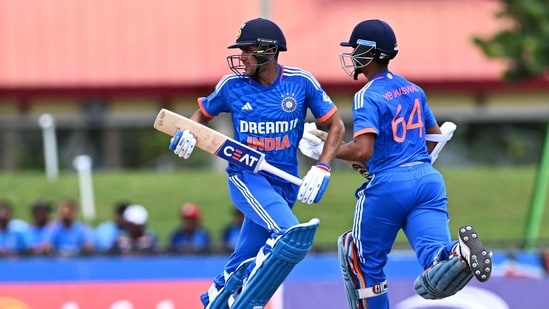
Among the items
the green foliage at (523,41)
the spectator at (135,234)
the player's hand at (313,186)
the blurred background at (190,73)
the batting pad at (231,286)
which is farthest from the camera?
the blurred background at (190,73)

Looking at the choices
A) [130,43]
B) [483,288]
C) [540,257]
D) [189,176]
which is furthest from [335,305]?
[130,43]

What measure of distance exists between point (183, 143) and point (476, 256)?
202 centimetres

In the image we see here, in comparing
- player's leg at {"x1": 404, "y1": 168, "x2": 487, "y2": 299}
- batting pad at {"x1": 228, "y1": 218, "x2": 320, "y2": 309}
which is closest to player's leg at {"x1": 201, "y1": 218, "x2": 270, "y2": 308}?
batting pad at {"x1": 228, "y1": 218, "x2": 320, "y2": 309}

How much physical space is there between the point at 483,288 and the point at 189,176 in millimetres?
12282

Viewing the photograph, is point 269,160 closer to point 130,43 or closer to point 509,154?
point 130,43

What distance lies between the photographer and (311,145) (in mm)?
7797

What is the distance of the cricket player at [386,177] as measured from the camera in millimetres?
7207

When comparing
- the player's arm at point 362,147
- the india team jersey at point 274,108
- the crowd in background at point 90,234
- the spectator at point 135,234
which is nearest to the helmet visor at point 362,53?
the india team jersey at point 274,108

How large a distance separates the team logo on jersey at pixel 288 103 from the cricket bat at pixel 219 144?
36 centimetres

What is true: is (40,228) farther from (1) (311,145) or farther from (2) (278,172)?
(2) (278,172)

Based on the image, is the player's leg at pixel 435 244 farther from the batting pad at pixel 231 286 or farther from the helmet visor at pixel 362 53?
the batting pad at pixel 231 286

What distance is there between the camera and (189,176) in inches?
822

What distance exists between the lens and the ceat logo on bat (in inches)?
291

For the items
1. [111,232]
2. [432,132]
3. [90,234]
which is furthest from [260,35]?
[90,234]
